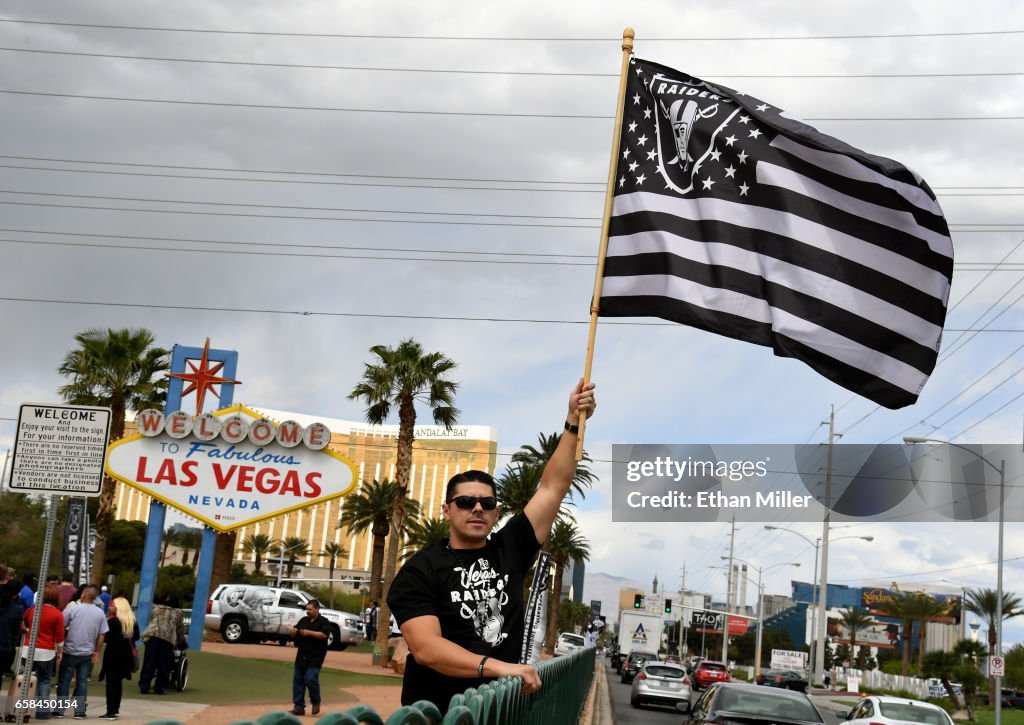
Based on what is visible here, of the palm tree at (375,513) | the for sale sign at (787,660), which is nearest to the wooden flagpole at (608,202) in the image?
the palm tree at (375,513)

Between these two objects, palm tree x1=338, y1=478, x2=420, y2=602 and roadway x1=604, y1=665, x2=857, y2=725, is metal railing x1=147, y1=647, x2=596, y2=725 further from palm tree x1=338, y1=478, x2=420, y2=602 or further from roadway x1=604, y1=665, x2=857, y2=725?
palm tree x1=338, y1=478, x2=420, y2=602

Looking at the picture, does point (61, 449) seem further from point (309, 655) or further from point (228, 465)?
point (228, 465)

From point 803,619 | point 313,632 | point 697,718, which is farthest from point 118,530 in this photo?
point 803,619

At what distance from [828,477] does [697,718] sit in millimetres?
61304

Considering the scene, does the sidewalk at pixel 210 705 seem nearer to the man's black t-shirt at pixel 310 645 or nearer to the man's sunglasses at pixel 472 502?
the man's black t-shirt at pixel 310 645

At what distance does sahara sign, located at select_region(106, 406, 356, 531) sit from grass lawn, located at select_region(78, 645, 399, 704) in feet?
11.5

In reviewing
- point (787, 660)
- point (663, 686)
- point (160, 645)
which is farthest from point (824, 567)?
point (160, 645)

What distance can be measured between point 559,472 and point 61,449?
760 centimetres

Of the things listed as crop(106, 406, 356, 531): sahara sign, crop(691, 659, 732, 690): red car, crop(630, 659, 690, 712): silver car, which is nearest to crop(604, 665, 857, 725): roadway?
crop(630, 659, 690, 712): silver car

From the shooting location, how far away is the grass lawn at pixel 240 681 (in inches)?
816

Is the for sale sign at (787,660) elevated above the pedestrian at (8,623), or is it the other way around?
A: the pedestrian at (8,623)

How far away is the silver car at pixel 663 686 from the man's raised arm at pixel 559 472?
28851 millimetres

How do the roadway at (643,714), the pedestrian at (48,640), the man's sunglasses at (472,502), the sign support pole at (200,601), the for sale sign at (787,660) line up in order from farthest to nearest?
the for sale sign at (787,660), the sign support pole at (200,601), the roadway at (643,714), the pedestrian at (48,640), the man's sunglasses at (472,502)

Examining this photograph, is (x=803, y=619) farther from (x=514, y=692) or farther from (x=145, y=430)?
(x=514, y=692)
